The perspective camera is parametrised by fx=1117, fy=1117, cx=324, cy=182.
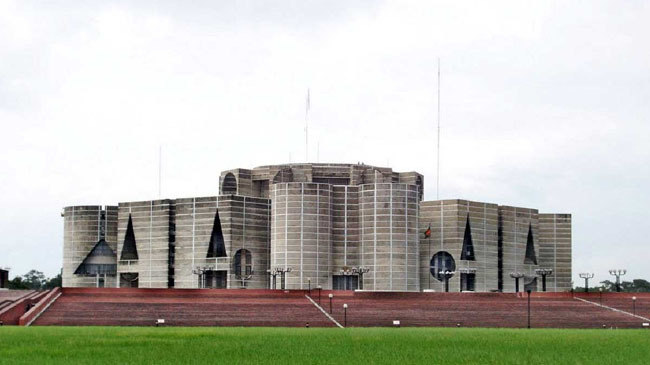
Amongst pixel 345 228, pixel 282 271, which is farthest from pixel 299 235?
pixel 282 271

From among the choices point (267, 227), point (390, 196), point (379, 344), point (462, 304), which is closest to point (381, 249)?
point (390, 196)

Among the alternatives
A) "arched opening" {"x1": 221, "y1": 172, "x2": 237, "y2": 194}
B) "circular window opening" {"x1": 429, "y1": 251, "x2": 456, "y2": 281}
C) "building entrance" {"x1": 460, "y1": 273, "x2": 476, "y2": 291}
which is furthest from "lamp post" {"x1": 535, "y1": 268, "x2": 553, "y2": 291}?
"arched opening" {"x1": 221, "y1": 172, "x2": 237, "y2": 194}

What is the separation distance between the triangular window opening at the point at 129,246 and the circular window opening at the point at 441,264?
1237 inches

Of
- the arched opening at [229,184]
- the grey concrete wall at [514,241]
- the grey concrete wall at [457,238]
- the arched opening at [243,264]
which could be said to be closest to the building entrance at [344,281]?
the grey concrete wall at [457,238]

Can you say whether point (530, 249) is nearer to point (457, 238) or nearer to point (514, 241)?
point (514, 241)

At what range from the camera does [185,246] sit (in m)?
114

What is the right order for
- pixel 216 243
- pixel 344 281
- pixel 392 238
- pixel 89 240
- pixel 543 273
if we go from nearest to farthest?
pixel 392 238
pixel 344 281
pixel 216 243
pixel 543 273
pixel 89 240

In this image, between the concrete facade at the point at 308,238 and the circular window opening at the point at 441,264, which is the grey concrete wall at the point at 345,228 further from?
the circular window opening at the point at 441,264

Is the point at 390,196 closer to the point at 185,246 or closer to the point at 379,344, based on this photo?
the point at 185,246

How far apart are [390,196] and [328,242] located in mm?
7914

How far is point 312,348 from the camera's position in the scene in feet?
139

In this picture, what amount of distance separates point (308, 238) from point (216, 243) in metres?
→ 9.99

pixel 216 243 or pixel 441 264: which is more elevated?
pixel 216 243

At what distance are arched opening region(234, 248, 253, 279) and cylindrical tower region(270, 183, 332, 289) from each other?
335cm
